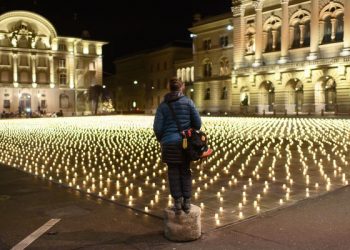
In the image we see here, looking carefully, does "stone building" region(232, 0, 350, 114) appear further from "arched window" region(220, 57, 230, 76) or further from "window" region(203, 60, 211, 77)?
"window" region(203, 60, 211, 77)

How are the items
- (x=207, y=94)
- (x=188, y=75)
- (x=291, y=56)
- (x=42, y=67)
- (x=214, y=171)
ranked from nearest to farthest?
(x=214, y=171), (x=291, y=56), (x=207, y=94), (x=188, y=75), (x=42, y=67)

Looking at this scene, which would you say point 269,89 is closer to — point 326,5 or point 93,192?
point 326,5

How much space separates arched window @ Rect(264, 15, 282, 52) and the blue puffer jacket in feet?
160

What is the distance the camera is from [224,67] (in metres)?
62.9

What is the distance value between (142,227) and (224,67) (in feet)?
188

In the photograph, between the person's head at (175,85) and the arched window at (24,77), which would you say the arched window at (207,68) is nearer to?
the arched window at (24,77)

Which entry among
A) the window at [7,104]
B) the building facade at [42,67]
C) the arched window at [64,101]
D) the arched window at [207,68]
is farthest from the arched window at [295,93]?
the window at [7,104]

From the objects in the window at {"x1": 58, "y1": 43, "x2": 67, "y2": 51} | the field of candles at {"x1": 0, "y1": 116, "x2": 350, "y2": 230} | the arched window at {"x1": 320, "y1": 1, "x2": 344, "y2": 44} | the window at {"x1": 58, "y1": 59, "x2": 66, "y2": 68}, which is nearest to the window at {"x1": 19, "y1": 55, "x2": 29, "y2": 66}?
the window at {"x1": 58, "y1": 59, "x2": 66, "y2": 68}

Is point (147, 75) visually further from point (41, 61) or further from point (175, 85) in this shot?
point (175, 85)

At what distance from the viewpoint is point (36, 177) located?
37.2 ft

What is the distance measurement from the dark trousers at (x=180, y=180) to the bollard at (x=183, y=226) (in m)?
0.26

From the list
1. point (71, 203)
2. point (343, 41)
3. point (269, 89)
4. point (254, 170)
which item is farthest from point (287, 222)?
point (269, 89)

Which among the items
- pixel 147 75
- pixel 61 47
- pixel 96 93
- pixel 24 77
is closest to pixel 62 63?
pixel 61 47

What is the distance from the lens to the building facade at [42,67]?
73.4 metres
